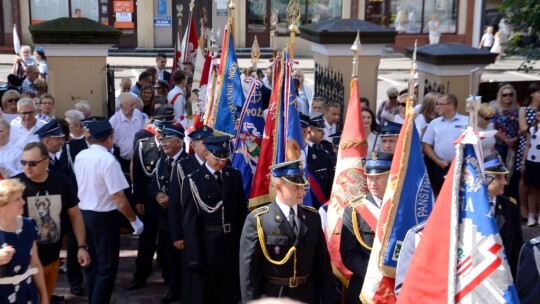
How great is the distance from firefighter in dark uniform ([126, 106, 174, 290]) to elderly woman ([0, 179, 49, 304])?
7.80 ft

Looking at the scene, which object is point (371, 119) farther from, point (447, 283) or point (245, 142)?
point (447, 283)

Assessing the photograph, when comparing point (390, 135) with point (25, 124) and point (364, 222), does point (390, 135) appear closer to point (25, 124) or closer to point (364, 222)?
point (364, 222)

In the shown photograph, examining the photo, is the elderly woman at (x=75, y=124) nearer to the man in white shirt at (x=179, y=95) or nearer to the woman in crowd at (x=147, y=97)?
the man in white shirt at (x=179, y=95)

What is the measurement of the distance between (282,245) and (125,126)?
4.52 m

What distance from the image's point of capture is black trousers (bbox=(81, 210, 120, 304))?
6953mm

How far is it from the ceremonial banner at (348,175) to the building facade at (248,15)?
20237 mm

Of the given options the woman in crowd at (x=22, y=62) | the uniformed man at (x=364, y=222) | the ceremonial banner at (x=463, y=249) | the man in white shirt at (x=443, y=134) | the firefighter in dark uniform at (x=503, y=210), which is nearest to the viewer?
the ceremonial banner at (x=463, y=249)

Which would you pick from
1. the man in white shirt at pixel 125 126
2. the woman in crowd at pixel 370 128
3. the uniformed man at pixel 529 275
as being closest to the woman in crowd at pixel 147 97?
the man in white shirt at pixel 125 126

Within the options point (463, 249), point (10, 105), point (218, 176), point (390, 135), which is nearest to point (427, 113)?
point (390, 135)

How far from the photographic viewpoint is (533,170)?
1001cm

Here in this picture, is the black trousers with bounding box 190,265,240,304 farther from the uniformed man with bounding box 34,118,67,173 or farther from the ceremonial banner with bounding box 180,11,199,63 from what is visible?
the ceremonial banner with bounding box 180,11,199,63

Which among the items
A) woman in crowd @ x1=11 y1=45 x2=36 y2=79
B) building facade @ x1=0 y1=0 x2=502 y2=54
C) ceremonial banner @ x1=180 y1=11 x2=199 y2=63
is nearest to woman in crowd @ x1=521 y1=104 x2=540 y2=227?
ceremonial banner @ x1=180 y1=11 x2=199 y2=63

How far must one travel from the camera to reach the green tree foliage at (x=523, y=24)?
10516 mm

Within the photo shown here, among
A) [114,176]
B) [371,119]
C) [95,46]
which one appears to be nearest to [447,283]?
[114,176]
